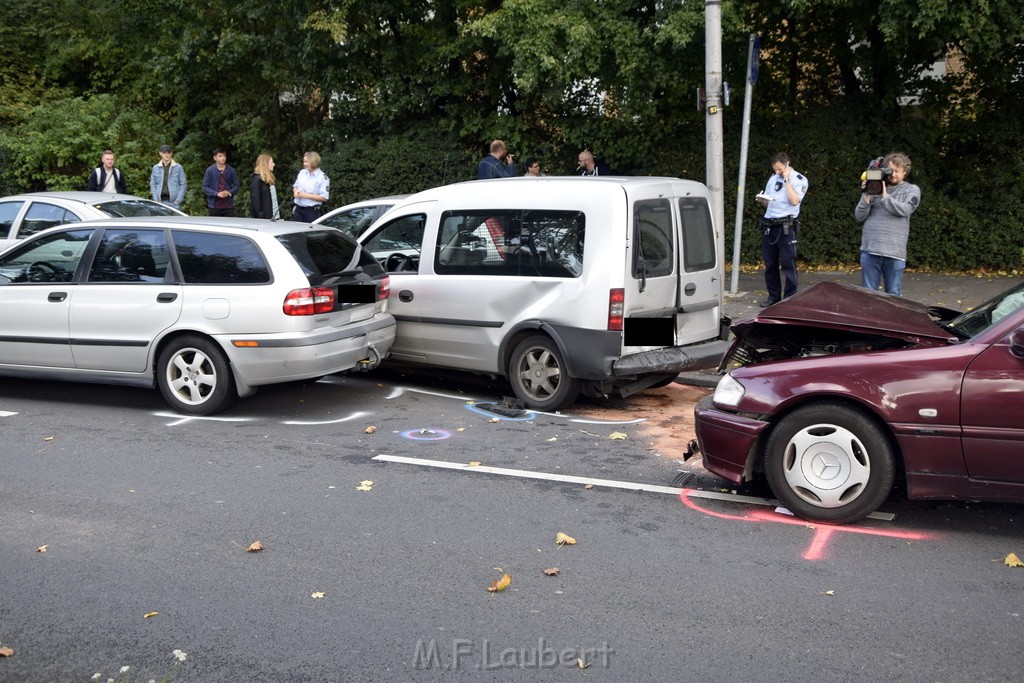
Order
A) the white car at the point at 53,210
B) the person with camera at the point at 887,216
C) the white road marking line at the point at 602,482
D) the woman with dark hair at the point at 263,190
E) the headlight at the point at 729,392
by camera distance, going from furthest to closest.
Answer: the woman with dark hair at the point at 263,190 < the white car at the point at 53,210 < the person with camera at the point at 887,216 < the white road marking line at the point at 602,482 < the headlight at the point at 729,392

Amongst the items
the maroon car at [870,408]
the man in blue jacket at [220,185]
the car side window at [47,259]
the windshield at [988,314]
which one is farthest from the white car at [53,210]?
the windshield at [988,314]

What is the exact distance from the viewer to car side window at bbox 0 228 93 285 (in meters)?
8.66

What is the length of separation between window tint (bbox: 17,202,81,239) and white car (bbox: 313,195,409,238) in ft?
11.2

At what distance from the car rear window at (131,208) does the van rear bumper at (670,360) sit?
7.14 metres

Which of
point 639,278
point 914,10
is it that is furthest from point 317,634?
point 914,10

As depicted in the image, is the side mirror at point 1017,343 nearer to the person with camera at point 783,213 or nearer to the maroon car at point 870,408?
the maroon car at point 870,408

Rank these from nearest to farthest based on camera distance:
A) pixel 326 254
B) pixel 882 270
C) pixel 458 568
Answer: pixel 458 568 < pixel 326 254 < pixel 882 270

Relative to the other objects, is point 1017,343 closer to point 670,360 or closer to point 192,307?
point 670,360

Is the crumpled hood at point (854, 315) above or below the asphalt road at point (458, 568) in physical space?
above

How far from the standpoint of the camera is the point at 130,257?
8.50 metres

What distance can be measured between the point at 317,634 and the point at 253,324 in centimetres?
401

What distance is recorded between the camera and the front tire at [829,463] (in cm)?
550

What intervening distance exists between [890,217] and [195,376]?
6709mm

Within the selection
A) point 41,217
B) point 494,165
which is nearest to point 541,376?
point 494,165
